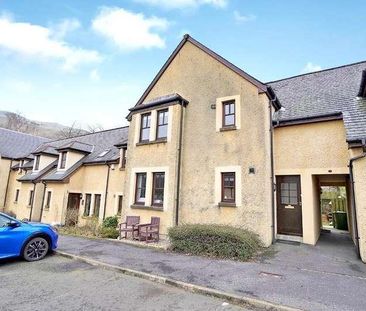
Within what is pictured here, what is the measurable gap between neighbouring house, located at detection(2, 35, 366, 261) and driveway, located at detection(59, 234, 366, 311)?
100 cm

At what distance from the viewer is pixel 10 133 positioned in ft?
105

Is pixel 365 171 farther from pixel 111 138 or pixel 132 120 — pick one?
pixel 111 138

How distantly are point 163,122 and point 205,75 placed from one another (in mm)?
3327

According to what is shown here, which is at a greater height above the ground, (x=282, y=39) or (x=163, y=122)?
(x=282, y=39)

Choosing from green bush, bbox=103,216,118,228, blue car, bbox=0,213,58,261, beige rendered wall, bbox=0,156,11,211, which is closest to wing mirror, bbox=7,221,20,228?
blue car, bbox=0,213,58,261

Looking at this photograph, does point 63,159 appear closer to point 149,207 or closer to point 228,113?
point 149,207

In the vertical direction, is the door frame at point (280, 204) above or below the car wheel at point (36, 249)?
above

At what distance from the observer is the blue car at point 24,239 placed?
23.3ft

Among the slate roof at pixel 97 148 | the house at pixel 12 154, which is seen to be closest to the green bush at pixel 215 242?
the slate roof at pixel 97 148

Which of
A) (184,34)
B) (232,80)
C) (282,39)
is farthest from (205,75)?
(282,39)

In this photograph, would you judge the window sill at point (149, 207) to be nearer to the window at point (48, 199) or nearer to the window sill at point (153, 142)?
the window sill at point (153, 142)

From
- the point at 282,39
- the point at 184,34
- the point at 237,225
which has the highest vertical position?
the point at 184,34

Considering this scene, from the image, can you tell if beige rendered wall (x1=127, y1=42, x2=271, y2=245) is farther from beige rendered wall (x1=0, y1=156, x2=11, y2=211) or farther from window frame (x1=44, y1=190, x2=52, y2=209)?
beige rendered wall (x1=0, y1=156, x2=11, y2=211)

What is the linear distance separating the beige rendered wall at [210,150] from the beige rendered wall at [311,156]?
1.10 m
